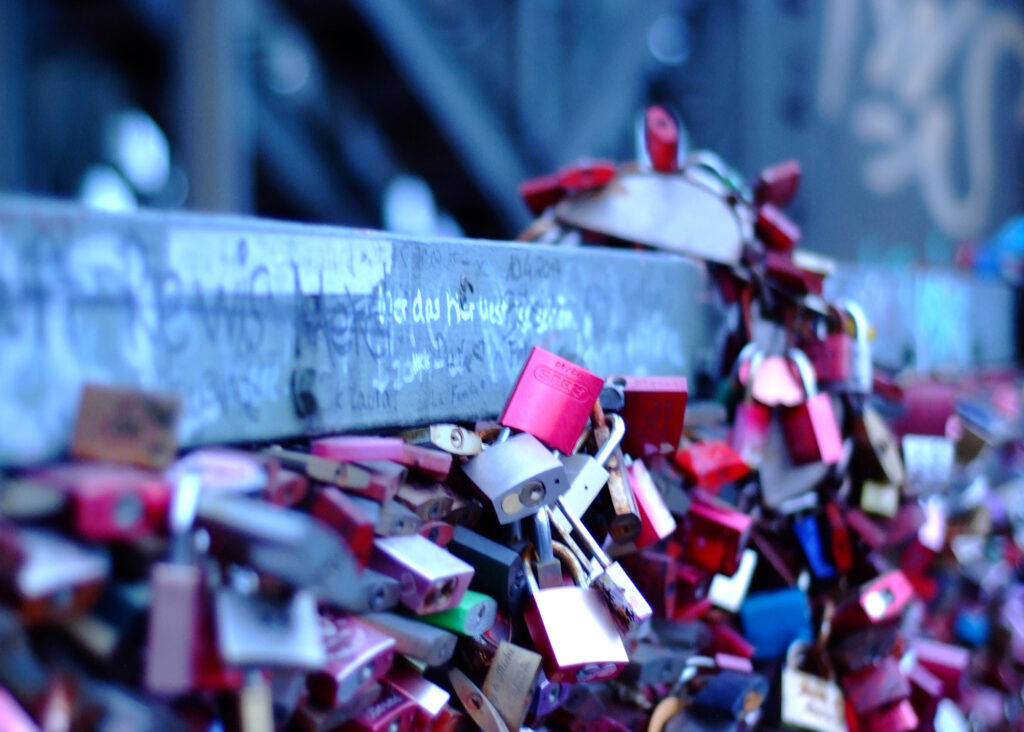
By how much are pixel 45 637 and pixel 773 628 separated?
4.47 ft

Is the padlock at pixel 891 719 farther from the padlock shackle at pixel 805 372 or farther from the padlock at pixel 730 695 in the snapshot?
the padlock shackle at pixel 805 372

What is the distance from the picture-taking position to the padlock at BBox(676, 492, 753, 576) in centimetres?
177

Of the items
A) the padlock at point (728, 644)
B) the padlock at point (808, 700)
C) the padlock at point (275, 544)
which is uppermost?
the padlock at point (275, 544)

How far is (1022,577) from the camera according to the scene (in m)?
2.97

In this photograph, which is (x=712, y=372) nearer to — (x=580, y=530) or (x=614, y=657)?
(x=580, y=530)

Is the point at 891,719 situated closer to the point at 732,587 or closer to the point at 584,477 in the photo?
the point at 732,587

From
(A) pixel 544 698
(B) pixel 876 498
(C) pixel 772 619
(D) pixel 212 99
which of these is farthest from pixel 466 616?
(D) pixel 212 99

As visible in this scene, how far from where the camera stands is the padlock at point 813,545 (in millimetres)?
2039

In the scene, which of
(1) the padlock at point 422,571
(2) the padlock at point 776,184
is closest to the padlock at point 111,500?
(1) the padlock at point 422,571

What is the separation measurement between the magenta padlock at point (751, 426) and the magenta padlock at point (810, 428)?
48mm

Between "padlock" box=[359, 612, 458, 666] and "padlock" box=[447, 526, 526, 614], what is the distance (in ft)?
0.37

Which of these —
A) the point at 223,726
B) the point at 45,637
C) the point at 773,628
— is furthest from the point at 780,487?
the point at 45,637

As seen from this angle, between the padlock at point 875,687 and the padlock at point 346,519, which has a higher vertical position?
the padlock at point 346,519

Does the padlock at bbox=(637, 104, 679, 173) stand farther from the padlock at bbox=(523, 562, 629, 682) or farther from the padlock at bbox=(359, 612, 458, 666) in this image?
the padlock at bbox=(359, 612, 458, 666)
